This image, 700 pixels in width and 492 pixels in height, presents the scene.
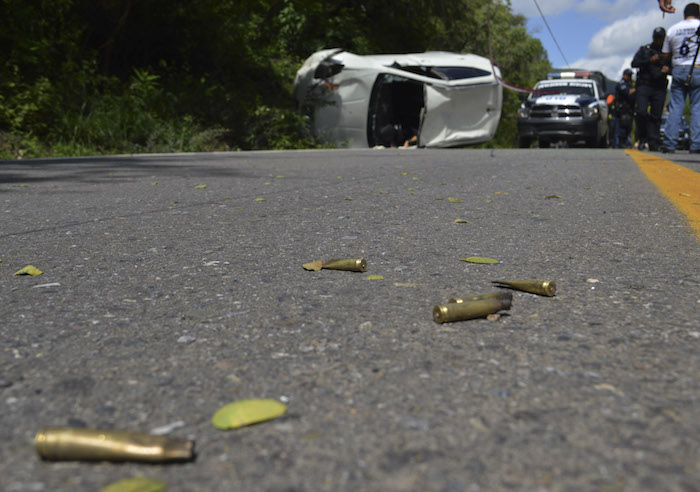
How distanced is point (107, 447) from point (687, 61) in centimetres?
933

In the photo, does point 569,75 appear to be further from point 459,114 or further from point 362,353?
point 362,353

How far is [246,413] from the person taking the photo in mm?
1257

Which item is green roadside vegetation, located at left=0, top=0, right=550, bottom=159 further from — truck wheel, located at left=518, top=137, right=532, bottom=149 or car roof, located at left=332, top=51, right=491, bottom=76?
truck wheel, located at left=518, top=137, right=532, bottom=149

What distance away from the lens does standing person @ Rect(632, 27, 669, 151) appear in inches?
409

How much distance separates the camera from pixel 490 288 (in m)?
2.18

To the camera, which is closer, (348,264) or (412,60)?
(348,264)

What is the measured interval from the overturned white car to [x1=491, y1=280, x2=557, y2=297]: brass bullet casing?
44.9ft

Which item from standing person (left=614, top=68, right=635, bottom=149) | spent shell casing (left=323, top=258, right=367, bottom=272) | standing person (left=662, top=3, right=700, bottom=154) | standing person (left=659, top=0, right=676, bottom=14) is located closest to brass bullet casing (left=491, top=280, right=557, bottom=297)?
spent shell casing (left=323, top=258, right=367, bottom=272)

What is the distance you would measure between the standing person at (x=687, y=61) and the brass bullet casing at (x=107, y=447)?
8997mm

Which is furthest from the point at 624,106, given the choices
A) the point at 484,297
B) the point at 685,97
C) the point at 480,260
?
the point at 484,297

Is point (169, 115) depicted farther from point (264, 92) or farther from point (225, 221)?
point (225, 221)

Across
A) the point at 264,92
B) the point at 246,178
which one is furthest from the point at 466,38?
the point at 246,178

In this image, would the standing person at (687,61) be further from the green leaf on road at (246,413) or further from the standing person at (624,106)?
the green leaf on road at (246,413)

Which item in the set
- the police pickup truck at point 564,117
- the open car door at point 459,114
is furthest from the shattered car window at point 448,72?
the police pickup truck at point 564,117
